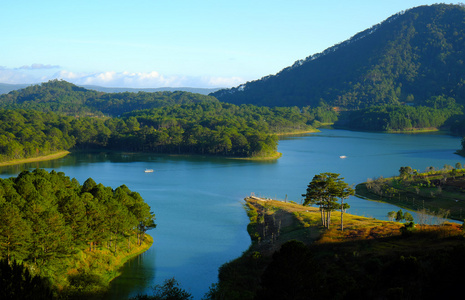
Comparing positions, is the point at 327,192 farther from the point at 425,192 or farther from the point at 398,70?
the point at 398,70

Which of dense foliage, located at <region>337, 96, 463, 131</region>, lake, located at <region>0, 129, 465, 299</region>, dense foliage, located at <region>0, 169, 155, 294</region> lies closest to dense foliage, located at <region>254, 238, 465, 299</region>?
lake, located at <region>0, 129, 465, 299</region>

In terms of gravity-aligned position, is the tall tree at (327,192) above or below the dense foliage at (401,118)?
below

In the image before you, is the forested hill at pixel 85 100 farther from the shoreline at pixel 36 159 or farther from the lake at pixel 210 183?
the lake at pixel 210 183

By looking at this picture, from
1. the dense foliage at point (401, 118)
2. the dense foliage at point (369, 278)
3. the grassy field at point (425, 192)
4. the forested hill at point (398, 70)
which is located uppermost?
the forested hill at point (398, 70)

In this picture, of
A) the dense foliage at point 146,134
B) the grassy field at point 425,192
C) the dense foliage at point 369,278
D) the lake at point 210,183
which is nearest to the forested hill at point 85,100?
the dense foliage at point 146,134

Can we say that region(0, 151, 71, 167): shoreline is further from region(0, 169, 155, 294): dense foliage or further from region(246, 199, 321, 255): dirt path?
region(246, 199, 321, 255): dirt path

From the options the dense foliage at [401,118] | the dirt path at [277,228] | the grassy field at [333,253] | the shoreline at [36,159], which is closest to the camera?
the grassy field at [333,253]

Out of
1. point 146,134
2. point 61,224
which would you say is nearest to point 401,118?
point 146,134

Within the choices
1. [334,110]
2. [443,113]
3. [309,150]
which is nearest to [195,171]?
[309,150]
